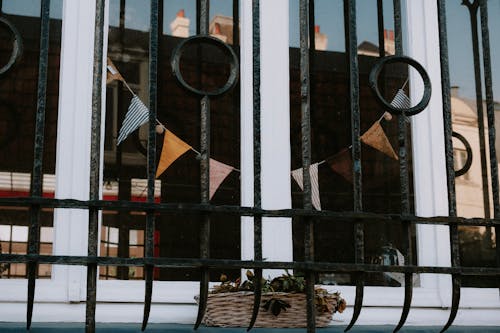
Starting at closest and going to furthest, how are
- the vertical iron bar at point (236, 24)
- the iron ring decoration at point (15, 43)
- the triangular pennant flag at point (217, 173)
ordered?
the iron ring decoration at point (15, 43)
the triangular pennant flag at point (217, 173)
the vertical iron bar at point (236, 24)

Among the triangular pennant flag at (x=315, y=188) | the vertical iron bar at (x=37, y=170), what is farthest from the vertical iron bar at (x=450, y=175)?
the triangular pennant flag at (x=315, y=188)

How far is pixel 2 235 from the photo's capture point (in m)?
3.15

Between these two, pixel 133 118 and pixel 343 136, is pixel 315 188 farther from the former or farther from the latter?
pixel 133 118

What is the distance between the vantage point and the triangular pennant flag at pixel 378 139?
347 cm

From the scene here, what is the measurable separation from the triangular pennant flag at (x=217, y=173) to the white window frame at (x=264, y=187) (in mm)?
90

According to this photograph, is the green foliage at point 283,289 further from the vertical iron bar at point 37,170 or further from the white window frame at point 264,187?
the vertical iron bar at point 37,170

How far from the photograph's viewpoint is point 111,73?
129 inches

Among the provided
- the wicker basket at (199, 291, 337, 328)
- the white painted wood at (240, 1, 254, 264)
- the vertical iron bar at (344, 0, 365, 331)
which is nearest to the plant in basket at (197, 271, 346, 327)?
the wicker basket at (199, 291, 337, 328)

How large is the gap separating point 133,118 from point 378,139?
108 cm

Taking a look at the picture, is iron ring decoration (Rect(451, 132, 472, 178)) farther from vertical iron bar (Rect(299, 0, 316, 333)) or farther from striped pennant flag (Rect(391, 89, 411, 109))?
vertical iron bar (Rect(299, 0, 316, 333))

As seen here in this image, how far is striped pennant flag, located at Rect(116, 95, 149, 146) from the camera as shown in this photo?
10.6 feet

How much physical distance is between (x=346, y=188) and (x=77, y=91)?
1.27 metres

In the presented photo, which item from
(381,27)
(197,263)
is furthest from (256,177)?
(381,27)

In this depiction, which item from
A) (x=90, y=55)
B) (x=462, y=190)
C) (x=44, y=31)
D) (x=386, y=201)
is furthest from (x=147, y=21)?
(x=44, y=31)
